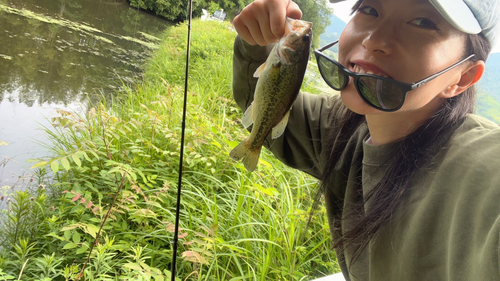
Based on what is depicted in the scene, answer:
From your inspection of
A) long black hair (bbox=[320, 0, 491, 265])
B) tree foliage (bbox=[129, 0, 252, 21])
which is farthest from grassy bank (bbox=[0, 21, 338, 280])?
tree foliage (bbox=[129, 0, 252, 21])

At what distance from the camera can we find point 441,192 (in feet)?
2.84

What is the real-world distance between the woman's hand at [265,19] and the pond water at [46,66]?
2.88m

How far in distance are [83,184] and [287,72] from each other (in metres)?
2.58

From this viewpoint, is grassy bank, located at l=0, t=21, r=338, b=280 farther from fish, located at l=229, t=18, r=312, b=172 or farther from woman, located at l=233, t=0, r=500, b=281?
woman, located at l=233, t=0, r=500, b=281

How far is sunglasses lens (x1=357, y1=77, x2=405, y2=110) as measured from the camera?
35.7 inches

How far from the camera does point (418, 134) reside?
1110 mm

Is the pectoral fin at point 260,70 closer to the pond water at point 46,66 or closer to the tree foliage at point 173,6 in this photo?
the pond water at point 46,66

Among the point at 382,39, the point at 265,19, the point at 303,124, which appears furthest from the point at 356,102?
the point at 303,124

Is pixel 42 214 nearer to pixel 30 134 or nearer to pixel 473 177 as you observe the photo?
pixel 30 134

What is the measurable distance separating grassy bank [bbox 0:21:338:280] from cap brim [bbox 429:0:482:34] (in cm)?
145

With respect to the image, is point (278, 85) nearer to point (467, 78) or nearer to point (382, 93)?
point (382, 93)

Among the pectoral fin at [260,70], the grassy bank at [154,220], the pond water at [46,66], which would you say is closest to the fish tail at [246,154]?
the pectoral fin at [260,70]

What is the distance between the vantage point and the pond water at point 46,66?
404 cm

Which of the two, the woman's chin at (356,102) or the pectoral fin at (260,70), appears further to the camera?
the pectoral fin at (260,70)
